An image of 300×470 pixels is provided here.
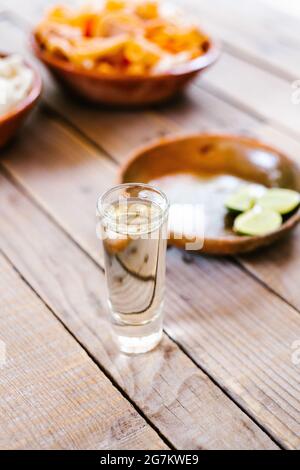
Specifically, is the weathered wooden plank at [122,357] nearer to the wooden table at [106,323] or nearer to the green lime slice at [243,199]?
the wooden table at [106,323]

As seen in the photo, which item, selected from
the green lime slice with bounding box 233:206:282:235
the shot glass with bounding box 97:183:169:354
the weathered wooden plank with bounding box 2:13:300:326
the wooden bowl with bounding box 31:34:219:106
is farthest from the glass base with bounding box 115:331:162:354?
the wooden bowl with bounding box 31:34:219:106

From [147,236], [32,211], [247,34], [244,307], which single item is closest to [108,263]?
[147,236]

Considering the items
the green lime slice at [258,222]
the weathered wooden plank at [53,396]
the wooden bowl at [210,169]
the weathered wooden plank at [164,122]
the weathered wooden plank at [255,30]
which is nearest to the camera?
the weathered wooden plank at [53,396]

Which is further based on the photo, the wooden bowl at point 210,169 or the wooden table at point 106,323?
the wooden bowl at point 210,169

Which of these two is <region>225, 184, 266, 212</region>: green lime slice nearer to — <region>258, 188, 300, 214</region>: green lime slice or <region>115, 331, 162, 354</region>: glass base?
<region>258, 188, 300, 214</region>: green lime slice

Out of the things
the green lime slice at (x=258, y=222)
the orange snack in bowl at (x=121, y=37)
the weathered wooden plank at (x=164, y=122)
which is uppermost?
the orange snack in bowl at (x=121, y=37)

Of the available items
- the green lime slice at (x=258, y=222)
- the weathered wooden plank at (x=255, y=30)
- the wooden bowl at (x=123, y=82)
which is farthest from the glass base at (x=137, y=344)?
the weathered wooden plank at (x=255, y=30)

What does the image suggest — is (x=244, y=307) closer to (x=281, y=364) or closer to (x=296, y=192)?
(x=281, y=364)
